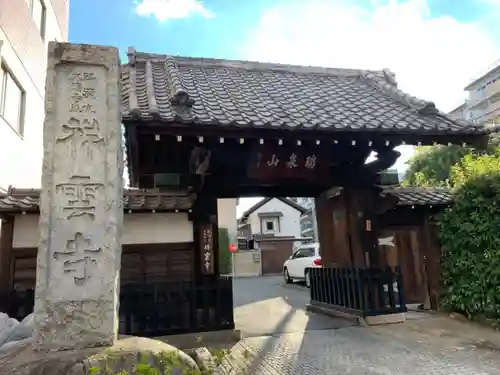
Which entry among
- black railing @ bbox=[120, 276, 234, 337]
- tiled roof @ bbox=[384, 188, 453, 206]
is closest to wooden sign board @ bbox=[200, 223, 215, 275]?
black railing @ bbox=[120, 276, 234, 337]

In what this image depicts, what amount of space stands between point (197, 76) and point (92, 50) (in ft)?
17.7

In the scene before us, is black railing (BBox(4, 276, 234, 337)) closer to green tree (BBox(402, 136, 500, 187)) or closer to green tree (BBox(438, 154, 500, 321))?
green tree (BBox(438, 154, 500, 321))

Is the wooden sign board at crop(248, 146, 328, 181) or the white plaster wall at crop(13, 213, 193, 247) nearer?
the wooden sign board at crop(248, 146, 328, 181)

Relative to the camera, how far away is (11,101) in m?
10.4

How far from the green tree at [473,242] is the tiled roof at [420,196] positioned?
1.13ft

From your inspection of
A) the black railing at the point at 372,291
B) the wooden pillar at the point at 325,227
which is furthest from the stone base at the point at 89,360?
the wooden pillar at the point at 325,227

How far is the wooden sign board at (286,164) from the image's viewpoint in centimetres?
747

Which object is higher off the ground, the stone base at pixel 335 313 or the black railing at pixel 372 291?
the black railing at pixel 372 291

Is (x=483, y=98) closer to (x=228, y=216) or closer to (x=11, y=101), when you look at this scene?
(x=228, y=216)

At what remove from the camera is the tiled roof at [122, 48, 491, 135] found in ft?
21.8

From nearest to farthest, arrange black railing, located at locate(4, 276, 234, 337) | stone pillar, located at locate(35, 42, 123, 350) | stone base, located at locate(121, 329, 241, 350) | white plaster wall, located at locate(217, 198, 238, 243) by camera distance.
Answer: stone pillar, located at locate(35, 42, 123, 350), stone base, located at locate(121, 329, 241, 350), black railing, located at locate(4, 276, 234, 337), white plaster wall, located at locate(217, 198, 238, 243)

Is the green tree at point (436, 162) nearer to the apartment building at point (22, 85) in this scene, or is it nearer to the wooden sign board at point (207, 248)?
the wooden sign board at point (207, 248)

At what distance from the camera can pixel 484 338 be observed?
6.61m

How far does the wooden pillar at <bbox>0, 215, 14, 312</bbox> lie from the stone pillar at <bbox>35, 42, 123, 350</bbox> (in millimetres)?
A: 4197
